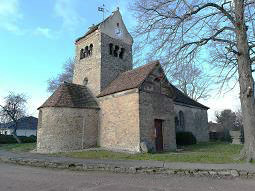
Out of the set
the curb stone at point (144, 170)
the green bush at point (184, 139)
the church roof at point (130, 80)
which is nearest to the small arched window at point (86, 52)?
the church roof at point (130, 80)

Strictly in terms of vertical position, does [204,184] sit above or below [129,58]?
below

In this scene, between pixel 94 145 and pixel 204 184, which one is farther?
pixel 94 145

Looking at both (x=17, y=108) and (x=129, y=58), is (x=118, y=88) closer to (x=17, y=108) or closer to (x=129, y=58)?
(x=129, y=58)

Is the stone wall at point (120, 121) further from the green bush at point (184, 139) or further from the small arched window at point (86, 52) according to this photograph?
the green bush at point (184, 139)

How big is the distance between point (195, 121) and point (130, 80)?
11166mm

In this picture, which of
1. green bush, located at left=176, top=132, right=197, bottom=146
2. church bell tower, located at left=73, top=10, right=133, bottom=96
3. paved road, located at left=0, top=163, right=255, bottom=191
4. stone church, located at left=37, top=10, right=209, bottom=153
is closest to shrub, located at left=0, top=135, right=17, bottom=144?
church bell tower, located at left=73, top=10, right=133, bottom=96

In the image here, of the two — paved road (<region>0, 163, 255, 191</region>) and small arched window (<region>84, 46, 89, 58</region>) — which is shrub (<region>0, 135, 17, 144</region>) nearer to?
small arched window (<region>84, 46, 89, 58</region>)

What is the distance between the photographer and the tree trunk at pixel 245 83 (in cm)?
1092

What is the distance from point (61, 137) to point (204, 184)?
13811 mm

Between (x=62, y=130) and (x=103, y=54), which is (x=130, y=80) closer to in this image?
(x=103, y=54)

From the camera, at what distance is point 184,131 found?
24.5 meters

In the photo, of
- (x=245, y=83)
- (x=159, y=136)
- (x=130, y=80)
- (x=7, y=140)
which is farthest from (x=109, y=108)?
(x=7, y=140)

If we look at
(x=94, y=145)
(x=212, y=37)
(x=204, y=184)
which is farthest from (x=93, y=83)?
(x=204, y=184)

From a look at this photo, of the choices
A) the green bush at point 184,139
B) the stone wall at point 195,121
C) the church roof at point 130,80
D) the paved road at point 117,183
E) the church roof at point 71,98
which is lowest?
the paved road at point 117,183
